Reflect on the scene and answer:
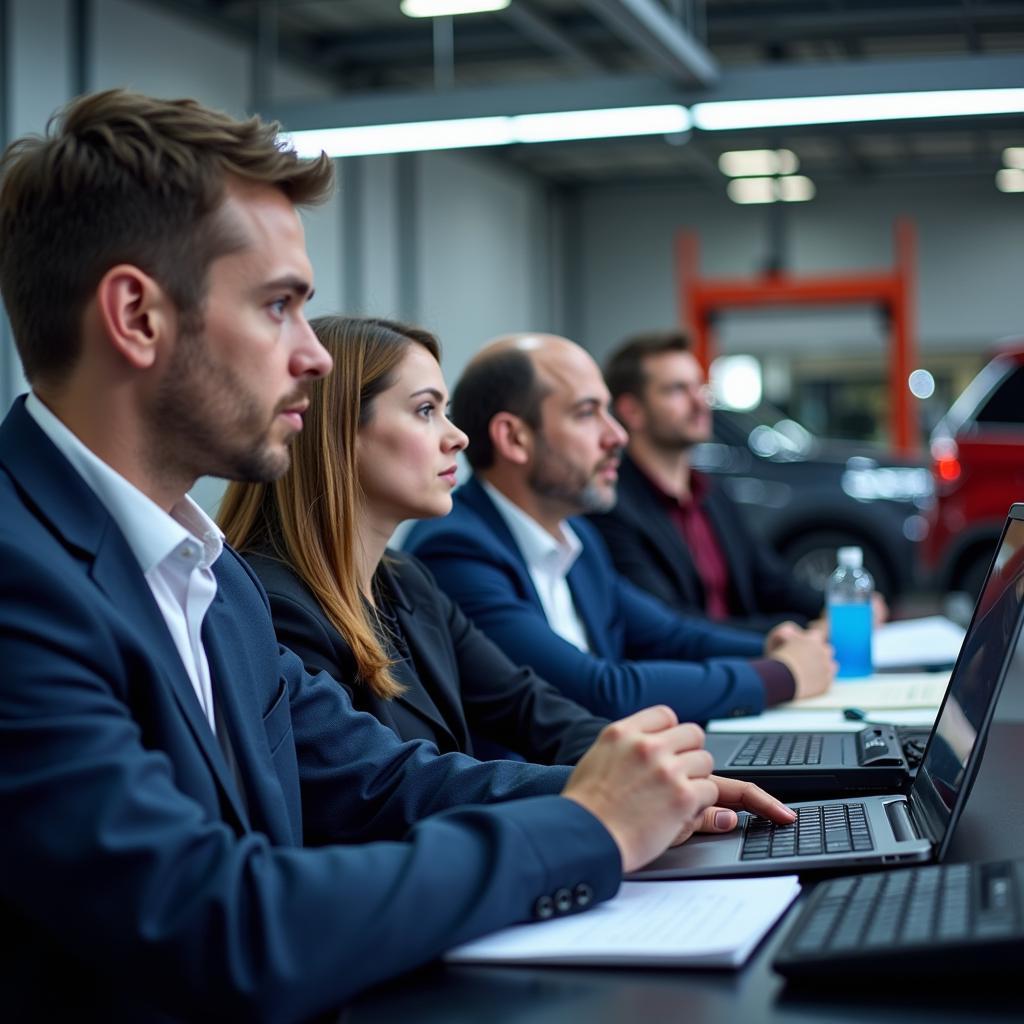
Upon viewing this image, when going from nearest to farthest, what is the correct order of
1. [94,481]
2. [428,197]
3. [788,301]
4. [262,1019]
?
[262,1019] < [94,481] < [788,301] < [428,197]

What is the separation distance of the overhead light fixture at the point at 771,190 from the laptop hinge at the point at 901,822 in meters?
11.0

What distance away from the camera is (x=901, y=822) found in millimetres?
1271

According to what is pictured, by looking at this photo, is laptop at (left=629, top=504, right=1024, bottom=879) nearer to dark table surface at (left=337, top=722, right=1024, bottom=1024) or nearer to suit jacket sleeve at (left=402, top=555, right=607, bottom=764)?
dark table surface at (left=337, top=722, right=1024, bottom=1024)

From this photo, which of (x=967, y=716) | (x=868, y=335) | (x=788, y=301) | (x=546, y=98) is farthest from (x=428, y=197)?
(x=967, y=716)

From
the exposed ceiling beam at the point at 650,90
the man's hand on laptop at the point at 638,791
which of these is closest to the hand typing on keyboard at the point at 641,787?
the man's hand on laptop at the point at 638,791

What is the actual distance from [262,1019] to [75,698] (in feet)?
0.74

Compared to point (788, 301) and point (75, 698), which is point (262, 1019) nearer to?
point (75, 698)

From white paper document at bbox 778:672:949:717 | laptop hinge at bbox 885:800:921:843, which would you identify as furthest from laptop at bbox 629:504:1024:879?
white paper document at bbox 778:672:949:717

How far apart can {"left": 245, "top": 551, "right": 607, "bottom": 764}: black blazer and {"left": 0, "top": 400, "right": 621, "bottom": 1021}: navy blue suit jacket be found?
49 cm

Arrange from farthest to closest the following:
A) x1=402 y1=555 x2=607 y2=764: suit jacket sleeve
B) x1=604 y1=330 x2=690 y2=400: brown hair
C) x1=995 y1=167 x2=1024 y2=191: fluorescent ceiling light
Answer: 1. x1=995 y1=167 x2=1024 y2=191: fluorescent ceiling light
2. x1=604 y1=330 x2=690 y2=400: brown hair
3. x1=402 y1=555 x2=607 y2=764: suit jacket sleeve

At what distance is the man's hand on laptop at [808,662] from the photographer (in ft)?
7.61

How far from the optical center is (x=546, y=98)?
476 cm

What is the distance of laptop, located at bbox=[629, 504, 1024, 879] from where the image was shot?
3.74ft

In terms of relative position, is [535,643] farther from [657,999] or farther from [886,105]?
[886,105]
